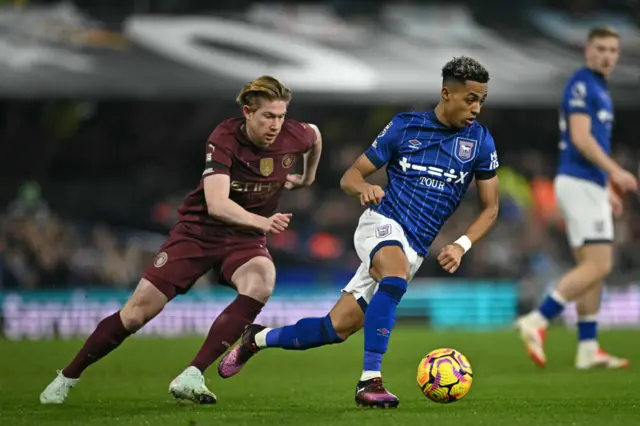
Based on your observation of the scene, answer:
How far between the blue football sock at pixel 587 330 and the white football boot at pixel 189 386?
14.0ft

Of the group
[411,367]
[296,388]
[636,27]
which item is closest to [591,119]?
[411,367]

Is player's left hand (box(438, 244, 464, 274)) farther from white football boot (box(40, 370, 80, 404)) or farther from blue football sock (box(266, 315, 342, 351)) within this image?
white football boot (box(40, 370, 80, 404))

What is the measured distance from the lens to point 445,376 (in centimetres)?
698

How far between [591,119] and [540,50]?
30.7ft

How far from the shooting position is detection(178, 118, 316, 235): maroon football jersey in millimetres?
7539

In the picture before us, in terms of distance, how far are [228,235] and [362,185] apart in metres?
1.13

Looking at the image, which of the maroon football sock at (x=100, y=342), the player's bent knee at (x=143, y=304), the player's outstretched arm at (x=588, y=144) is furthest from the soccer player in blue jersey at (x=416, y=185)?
the player's outstretched arm at (x=588, y=144)

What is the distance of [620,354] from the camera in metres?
11.9

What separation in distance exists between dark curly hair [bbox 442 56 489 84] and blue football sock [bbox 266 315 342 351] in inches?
63.2

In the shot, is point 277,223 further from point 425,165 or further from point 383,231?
point 425,165

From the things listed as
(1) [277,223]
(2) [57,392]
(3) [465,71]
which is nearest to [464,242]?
(3) [465,71]

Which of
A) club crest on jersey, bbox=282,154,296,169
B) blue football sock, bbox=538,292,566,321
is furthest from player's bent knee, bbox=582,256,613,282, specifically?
club crest on jersey, bbox=282,154,296,169

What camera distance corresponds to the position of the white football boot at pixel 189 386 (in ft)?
23.6

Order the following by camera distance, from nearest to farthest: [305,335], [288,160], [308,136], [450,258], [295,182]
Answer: [450,258] → [305,335] → [288,160] → [308,136] → [295,182]
